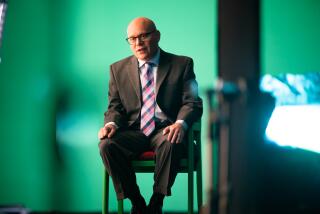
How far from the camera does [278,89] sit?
11.6ft

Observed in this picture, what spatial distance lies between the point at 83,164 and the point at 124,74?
1007mm

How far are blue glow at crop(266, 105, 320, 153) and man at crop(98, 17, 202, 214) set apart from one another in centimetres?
53

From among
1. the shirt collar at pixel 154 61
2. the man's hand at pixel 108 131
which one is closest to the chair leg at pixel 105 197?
the man's hand at pixel 108 131

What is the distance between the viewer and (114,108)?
10.7 feet

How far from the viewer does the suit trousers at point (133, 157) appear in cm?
289

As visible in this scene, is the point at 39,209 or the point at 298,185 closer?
the point at 298,185

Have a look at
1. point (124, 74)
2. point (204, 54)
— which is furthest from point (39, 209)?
point (204, 54)

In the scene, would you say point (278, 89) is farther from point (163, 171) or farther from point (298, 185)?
point (298, 185)

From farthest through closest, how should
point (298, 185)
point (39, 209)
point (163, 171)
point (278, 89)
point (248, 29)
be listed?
point (39, 209) < point (278, 89) < point (163, 171) < point (298, 185) < point (248, 29)

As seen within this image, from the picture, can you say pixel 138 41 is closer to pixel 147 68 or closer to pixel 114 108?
pixel 147 68

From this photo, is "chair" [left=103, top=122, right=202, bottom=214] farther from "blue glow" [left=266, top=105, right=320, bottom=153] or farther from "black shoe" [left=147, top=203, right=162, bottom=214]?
"blue glow" [left=266, top=105, right=320, bottom=153]

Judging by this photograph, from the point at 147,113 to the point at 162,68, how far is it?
311 mm

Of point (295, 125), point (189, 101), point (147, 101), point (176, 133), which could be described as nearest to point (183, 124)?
point (176, 133)

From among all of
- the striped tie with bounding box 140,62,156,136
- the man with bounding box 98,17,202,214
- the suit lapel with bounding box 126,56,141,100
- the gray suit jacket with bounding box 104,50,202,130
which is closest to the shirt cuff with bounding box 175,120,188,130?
the man with bounding box 98,17,202,214
